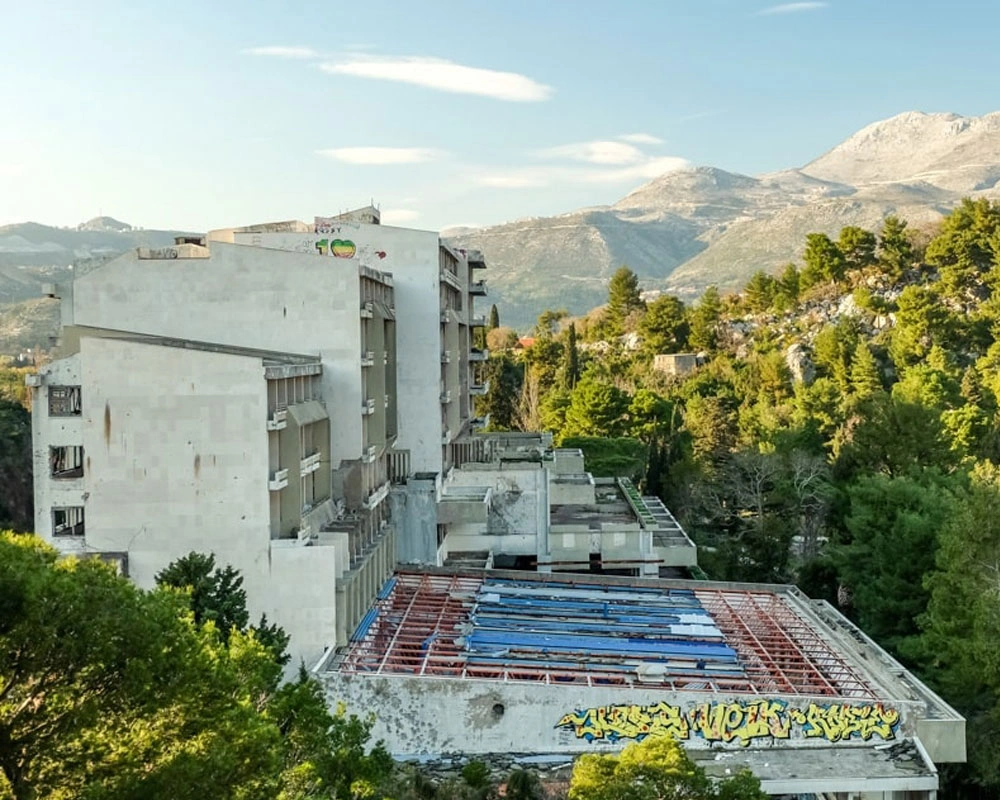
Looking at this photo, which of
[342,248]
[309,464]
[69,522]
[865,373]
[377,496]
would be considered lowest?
[377,496]

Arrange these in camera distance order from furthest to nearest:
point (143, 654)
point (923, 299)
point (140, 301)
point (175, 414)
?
point (923, 299) < point (140, 301) < point (175, 414) < point (143, 654)

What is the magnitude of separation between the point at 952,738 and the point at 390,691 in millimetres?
10350

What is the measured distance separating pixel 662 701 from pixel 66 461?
44.7ft

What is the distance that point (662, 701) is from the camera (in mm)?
18484

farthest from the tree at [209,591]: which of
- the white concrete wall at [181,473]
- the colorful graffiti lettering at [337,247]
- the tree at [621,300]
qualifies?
the tree at [621,300]

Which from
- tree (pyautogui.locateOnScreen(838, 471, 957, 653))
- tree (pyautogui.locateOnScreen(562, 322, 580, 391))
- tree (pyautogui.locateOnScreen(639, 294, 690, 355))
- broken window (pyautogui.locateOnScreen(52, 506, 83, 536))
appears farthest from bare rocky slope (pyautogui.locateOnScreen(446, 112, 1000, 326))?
broken window (pyautogui.locateOnScreen(52, 506, 83, 536))

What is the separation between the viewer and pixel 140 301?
2386 cm

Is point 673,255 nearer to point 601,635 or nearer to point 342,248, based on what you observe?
point 342,248

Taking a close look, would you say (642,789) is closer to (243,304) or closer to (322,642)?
(322,642)

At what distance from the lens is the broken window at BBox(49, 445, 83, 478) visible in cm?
2081

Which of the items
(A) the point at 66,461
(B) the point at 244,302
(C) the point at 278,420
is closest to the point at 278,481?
(C) the point at 278,420

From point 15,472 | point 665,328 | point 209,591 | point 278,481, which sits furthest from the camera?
point 665,328

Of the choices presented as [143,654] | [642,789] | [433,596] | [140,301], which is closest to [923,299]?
[433,596]

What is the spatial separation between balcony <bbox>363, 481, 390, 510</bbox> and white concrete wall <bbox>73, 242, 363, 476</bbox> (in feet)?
9.85
